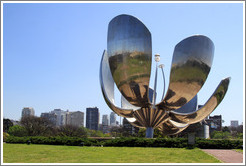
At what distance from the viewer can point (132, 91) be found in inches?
594

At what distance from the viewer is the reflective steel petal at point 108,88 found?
16.7 m

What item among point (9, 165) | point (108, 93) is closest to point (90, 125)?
point (108, 93)

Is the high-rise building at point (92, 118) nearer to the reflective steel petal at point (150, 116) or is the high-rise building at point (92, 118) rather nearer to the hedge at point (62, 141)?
the hedge at point (62, 141)

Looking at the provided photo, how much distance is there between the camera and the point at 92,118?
125m

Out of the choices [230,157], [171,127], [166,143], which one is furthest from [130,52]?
[171,127]

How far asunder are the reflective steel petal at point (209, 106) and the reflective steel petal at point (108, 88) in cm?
321

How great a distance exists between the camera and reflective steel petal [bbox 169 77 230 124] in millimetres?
14873

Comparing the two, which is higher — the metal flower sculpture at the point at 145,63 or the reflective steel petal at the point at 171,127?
the metal flower sculpture at the point at 145,63

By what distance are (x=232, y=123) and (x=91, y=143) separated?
7417 inches

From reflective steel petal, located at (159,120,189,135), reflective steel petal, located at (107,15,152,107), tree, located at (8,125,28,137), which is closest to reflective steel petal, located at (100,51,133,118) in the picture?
reflective steel petal, located at (107,15,152,107)

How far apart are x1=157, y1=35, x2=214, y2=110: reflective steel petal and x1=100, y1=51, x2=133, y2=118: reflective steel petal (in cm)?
385

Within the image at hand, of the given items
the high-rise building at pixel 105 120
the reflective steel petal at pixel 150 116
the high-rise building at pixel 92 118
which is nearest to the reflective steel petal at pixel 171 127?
the reflective steel petal at pixel 150 116

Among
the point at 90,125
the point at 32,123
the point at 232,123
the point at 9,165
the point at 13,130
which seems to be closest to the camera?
the point at 9,165

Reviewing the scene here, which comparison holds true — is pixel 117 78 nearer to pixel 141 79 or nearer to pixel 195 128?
pixel 141 79
